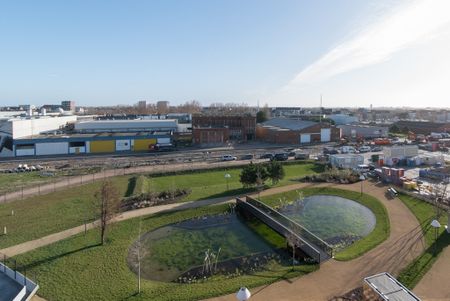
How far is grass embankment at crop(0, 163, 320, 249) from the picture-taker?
19406 mm

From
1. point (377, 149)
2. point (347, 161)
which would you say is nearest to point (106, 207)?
point (347, 161)

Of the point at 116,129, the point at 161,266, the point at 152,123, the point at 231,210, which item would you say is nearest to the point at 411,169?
the point at 231,210

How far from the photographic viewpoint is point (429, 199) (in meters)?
23.1

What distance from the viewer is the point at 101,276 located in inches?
560

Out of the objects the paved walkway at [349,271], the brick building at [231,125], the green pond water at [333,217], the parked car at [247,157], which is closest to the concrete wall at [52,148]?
the brick building at [231,125]

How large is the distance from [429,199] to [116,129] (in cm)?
4827

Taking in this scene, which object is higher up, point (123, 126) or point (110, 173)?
point (123, 126)

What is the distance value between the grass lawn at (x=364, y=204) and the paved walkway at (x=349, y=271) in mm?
361

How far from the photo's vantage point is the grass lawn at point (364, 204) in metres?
16.2

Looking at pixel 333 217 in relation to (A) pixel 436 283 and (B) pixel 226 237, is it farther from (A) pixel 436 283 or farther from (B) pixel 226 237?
(A) pixel 436 283

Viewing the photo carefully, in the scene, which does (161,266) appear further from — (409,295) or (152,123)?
(152,123)

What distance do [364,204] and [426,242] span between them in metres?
7.27

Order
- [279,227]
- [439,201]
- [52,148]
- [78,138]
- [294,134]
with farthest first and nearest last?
[294,134] < [78,138] < [52,148] < [439,201] < [279,227]

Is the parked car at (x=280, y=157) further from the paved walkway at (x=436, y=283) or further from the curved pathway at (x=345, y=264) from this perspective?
the paved walkway at (x=436, y=283)
